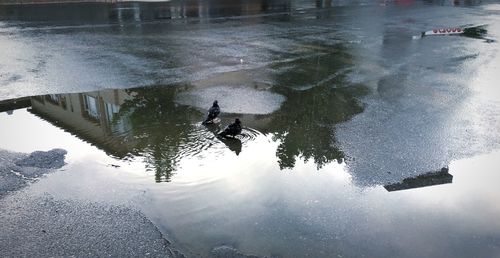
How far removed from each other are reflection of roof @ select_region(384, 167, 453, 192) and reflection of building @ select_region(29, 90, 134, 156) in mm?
4539

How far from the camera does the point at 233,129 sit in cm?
788

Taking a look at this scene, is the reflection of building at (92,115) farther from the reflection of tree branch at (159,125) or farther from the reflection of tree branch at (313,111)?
the reflection of tree branch at (313,111)

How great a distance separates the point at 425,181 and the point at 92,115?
659 cm

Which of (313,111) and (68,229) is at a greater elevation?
(313,111)

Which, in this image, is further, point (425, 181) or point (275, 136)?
point (275, 136)

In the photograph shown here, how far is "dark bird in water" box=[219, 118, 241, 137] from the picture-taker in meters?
7.86

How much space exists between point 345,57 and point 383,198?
8982 millimetres

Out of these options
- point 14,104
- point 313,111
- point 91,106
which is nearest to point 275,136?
point 313,111

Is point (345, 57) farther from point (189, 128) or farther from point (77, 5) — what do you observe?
point (77, 5)

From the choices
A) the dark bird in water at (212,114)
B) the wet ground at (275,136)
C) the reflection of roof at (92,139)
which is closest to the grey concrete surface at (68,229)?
the wet ground at (275,136)

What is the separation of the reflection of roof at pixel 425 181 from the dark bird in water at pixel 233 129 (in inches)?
112

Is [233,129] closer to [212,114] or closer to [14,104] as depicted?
[212,114]

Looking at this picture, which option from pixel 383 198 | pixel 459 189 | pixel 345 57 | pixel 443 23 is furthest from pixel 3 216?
pixel 443 23

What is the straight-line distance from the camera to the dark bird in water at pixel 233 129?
786 cm
